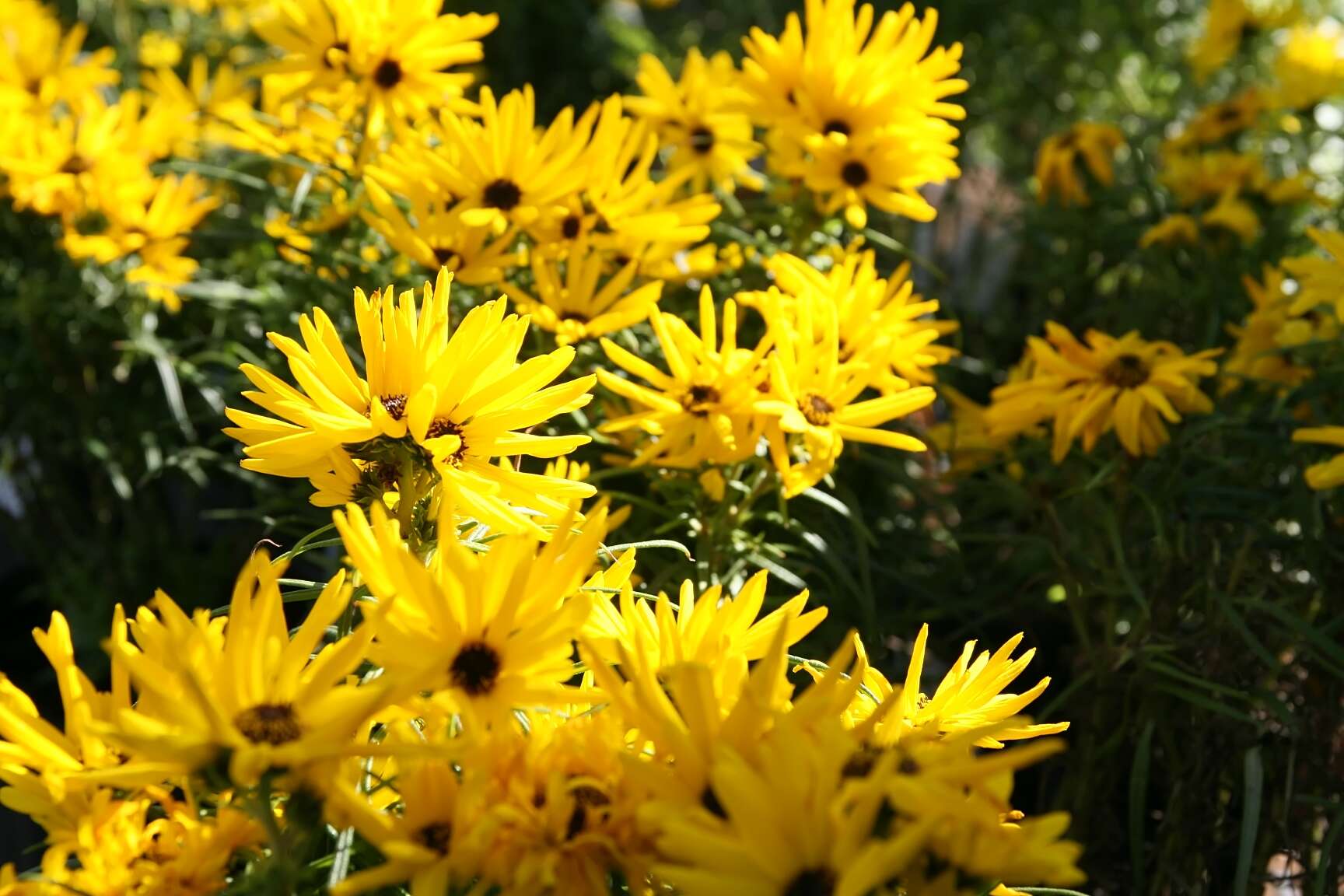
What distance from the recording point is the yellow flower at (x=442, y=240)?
921 millimetres

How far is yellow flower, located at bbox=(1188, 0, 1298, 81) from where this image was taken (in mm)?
2137

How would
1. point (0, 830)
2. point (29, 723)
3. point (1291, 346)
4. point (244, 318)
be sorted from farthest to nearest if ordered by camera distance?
point (0, 830) < point (244, 318) < point (1291, 346) < point (29, 723)

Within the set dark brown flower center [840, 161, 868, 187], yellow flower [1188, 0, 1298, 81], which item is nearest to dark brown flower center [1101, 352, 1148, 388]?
dark brown flower center [840, 161, 868, 187]

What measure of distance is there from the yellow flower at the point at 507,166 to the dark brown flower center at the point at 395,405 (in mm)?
336

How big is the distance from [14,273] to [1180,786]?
128 cm

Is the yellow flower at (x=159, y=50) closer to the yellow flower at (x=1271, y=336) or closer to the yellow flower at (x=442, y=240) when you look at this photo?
the yellow flower at (x=442, y=240)

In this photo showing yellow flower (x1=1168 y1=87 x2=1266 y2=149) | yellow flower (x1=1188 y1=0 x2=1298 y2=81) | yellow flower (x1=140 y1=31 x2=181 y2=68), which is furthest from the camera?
yellow flower (x1=1188 y1=0 x2=1298 y2=81)

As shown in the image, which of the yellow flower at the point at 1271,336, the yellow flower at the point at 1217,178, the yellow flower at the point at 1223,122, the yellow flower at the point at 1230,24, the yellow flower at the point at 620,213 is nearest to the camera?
the yellow flower at the point at 620,213

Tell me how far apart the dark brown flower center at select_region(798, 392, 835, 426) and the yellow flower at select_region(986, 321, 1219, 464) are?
0.82 ft

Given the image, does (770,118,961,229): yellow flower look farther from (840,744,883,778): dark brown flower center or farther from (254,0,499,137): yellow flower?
(840,744,883,778): dark brown flower center

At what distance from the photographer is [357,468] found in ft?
2.02

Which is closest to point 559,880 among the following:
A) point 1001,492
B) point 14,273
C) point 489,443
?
point 489,443

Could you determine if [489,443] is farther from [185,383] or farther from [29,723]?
[185,383]

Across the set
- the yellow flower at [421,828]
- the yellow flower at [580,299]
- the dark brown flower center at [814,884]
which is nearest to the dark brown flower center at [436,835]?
the yellow flower at [421,828]
